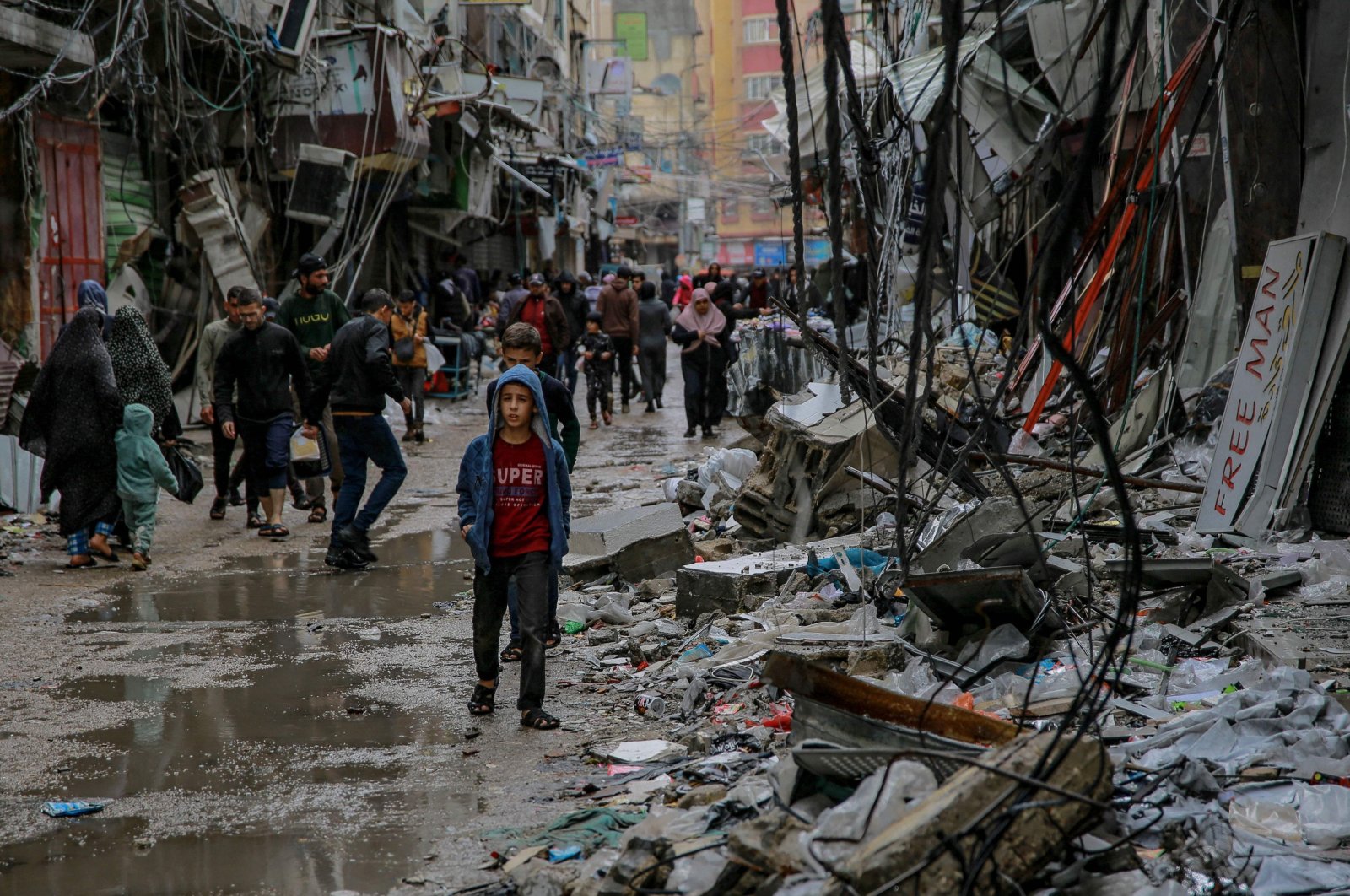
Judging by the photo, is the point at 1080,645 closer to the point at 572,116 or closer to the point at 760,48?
the point at 572,116

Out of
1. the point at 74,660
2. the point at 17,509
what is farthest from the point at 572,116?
the point at 74,660

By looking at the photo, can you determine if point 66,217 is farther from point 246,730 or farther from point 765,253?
point 765,253

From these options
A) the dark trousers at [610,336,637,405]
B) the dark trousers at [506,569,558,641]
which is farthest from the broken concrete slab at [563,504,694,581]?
the dark trousers at [610,336,637,405]

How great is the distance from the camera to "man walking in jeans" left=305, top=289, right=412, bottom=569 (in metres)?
8.48

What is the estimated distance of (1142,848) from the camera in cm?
347

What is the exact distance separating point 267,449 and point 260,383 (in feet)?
1.57

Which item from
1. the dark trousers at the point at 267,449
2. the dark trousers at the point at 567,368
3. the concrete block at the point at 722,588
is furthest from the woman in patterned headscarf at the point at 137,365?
the dark trousers at the point at 567,368

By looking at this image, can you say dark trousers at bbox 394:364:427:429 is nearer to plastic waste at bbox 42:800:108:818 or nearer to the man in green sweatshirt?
the man in green sweatshirt

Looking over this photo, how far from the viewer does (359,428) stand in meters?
8.59

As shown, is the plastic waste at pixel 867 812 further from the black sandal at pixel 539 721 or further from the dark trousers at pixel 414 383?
the dark trousers at pixel 414 383

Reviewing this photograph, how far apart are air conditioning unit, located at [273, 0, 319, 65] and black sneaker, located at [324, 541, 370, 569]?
8542 mm

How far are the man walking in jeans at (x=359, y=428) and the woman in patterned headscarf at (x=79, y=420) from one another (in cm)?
137

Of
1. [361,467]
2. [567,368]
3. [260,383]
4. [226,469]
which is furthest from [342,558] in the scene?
[567,368]

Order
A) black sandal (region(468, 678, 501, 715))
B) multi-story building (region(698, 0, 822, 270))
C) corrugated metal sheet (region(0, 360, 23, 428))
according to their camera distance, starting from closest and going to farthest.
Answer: black sandal (region(468, 678, 501, 715)), corrugated metal sheet (region(0, 360, 23, 428)), multi-story building (region(698, 0, 822, 270))
